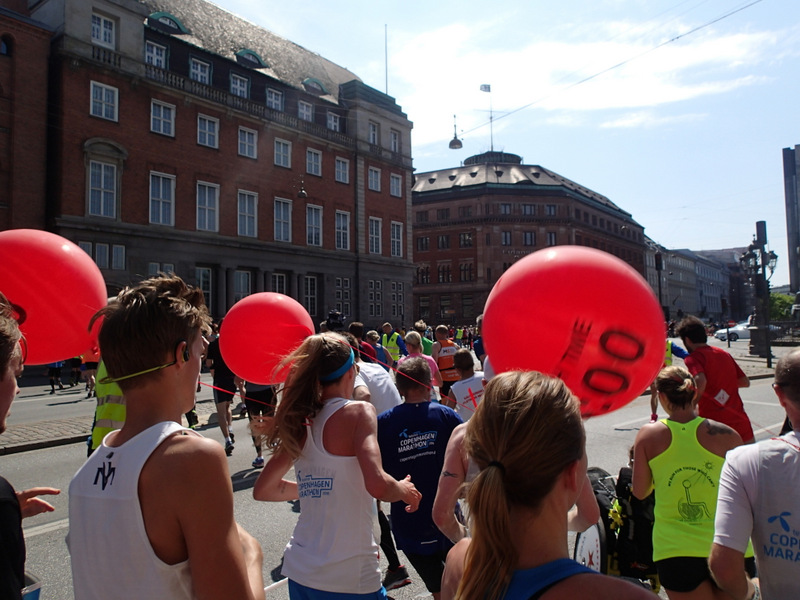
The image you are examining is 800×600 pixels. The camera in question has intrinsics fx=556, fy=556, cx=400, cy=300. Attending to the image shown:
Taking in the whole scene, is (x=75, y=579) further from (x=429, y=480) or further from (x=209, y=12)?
(x=209, y=12)

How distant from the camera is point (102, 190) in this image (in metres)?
25.7

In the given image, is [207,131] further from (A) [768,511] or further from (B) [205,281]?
(A) [768,511]

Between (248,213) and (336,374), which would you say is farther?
(248,213)

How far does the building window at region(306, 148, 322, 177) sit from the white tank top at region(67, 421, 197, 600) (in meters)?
35.1

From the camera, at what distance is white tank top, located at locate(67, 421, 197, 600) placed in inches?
61.1

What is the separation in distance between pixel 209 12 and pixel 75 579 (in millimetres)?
38656

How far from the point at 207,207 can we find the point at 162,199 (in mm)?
2610

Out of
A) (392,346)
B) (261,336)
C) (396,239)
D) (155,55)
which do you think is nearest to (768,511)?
(261,336)

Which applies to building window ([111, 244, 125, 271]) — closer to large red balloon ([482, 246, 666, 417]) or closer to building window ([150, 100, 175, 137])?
building window ([150, 100, 175, 137])

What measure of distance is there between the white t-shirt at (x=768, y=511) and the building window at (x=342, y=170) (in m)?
36.3

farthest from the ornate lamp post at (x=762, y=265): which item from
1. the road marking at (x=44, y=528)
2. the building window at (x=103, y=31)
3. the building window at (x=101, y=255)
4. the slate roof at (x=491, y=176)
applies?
the slate roof at (x=491, y=176)

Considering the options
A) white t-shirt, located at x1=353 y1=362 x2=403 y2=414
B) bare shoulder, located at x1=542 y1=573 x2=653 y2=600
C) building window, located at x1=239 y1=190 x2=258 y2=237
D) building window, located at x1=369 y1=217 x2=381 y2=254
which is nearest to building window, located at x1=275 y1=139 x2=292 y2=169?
building window, located at x1=239 y1=190 x2=258 y2=237

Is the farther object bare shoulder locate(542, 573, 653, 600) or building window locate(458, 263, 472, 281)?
building window locate(458, 263, 472, 281)

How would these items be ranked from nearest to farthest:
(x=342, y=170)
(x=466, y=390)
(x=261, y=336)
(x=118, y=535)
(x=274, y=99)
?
1. (x=118, y=535)
2. (x=261, y=336)
3. (x=466, y=390)
4. (x=274, y=99)
5. (x=342, y=170)
